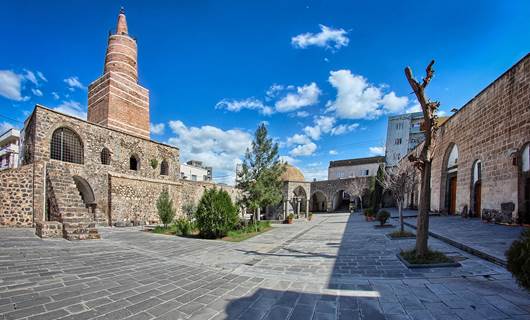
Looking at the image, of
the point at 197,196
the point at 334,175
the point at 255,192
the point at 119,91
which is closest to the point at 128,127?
the point at 119,91

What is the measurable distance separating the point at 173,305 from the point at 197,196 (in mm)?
21273

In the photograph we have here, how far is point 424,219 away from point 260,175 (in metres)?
10.9

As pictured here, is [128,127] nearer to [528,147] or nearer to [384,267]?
[384,267]

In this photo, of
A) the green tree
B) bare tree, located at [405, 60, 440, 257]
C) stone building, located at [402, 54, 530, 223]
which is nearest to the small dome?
the green tree

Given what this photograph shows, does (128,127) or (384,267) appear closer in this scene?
(384,267)

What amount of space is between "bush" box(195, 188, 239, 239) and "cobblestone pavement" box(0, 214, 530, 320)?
14.5 ft

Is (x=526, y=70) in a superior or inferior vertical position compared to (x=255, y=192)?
superior

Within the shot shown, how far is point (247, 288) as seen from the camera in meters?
4.14

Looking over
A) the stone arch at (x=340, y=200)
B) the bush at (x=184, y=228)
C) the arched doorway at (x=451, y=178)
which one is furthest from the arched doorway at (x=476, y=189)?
the stone arch at (x=340, y=200)

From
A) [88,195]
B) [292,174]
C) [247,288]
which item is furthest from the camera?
[292,174]

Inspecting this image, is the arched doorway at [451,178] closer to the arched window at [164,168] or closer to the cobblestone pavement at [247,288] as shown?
the cobblestone pavement at [247,288]

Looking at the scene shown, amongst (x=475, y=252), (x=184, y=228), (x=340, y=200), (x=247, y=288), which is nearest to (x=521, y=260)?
(x=475, y=252)

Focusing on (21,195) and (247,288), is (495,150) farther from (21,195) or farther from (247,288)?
(21,195)

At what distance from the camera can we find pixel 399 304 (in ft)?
10.7
